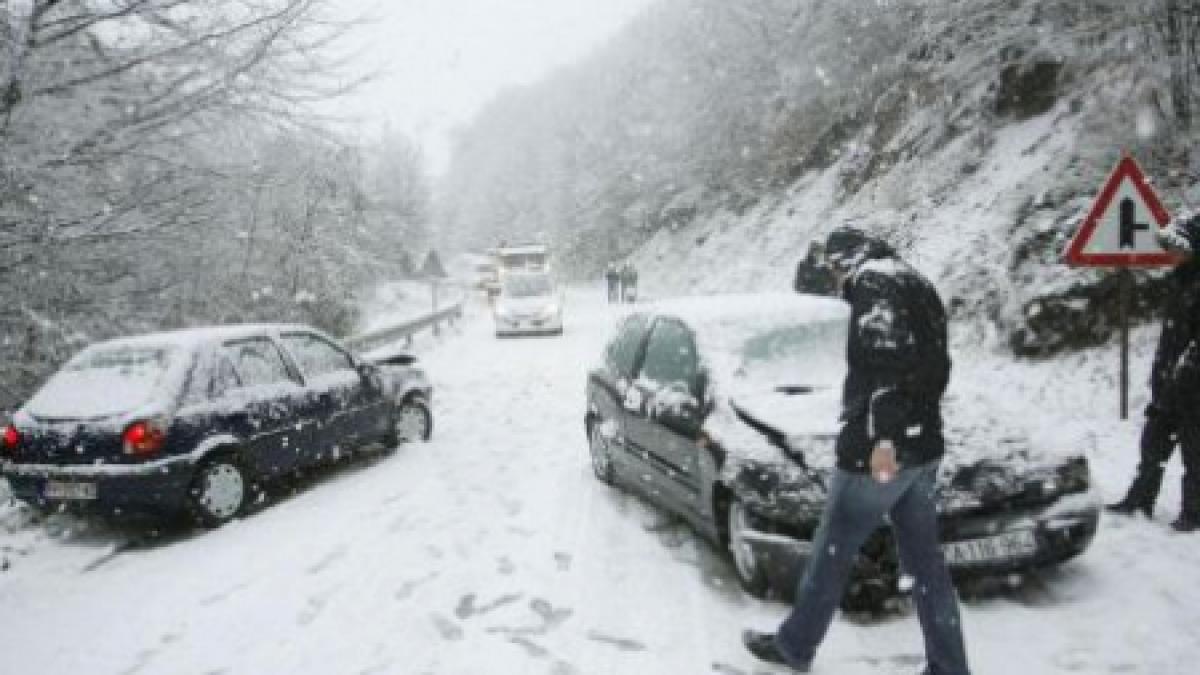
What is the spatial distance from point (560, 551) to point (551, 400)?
716cm

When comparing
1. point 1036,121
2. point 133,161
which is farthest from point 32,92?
point 1036,121

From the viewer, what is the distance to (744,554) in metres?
5.21

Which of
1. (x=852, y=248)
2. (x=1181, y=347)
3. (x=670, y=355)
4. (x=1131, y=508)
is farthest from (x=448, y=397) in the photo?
(x=852, y=248)

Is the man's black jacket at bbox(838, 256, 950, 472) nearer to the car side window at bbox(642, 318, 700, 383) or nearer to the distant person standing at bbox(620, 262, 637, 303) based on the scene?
the car side window at bbox(642, 318, 700, 383)

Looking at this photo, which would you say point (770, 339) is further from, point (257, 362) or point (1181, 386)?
point (257, 362)

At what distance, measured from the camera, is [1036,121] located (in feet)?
51.7

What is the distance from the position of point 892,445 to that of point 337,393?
20.7 ft

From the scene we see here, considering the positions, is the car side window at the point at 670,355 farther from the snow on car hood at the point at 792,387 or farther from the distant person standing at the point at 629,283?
the distant person standing at the point at 629,283

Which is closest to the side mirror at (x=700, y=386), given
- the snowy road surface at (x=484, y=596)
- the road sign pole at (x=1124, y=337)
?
the snowy road surface at (x=484, y=596)

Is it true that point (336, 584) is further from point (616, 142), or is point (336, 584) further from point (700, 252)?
point (616, 142)

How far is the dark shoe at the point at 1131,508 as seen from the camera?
6.04 meters

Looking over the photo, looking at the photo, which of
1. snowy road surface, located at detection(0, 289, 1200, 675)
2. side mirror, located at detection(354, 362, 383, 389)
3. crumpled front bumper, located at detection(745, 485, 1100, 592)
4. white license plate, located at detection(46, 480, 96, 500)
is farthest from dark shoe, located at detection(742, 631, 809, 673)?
side mirror, located at detection(354, 362, 383, 389)

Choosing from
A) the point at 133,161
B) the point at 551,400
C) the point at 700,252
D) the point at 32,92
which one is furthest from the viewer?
the point at 700,252

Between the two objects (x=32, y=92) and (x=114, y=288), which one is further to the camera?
(x=114, y=288)
